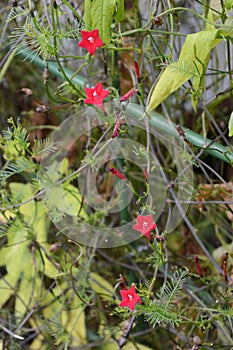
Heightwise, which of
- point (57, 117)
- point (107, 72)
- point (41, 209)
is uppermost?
point (107, 72)

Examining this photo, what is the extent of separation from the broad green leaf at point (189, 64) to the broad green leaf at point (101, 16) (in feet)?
0.26

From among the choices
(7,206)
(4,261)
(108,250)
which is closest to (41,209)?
(4,261)

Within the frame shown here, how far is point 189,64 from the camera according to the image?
0.70 meters

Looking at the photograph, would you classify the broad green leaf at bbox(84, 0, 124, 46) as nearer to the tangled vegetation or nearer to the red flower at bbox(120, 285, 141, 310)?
the tangled vegetation

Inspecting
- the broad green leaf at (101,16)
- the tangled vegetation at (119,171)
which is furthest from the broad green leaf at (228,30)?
the broad green leaf at (101,16)

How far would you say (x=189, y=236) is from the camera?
4.36ft

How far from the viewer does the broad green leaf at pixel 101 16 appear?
678mm

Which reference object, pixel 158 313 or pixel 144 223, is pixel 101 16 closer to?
pixel 144 223

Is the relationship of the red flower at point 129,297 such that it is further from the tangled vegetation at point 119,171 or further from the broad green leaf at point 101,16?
the broad green leaf at point 101,16

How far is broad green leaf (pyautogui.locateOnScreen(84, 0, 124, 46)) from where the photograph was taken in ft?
2.23

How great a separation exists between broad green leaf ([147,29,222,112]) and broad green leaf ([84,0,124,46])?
0.08 meters

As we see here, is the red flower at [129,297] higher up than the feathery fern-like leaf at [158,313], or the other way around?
the red flower at [129,297]

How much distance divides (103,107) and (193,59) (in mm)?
Result: 171

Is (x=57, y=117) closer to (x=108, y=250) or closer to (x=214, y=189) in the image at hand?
(x=108, y=250)
